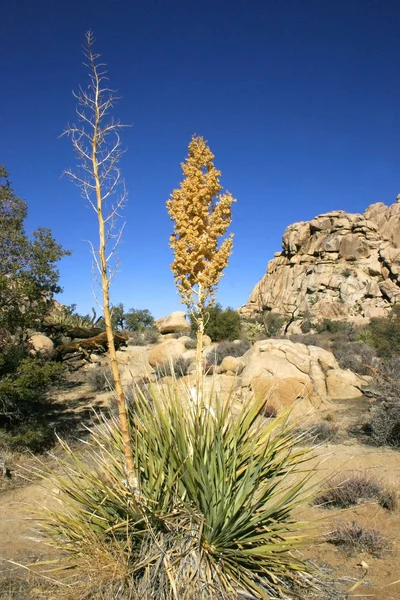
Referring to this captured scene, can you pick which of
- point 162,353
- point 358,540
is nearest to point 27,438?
point 358,540

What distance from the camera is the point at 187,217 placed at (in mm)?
3834

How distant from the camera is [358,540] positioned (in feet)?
13.7

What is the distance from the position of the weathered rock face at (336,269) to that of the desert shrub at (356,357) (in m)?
24.4

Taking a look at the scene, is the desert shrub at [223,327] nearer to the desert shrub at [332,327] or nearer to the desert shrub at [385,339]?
the desert shrub at [385,339]

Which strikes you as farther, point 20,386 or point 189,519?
point 20,386

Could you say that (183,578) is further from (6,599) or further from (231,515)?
(6,599)

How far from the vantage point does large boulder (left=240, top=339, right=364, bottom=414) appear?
10742 mm

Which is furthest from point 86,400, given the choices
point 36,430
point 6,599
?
point 6,599

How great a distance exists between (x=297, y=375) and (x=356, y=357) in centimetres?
547

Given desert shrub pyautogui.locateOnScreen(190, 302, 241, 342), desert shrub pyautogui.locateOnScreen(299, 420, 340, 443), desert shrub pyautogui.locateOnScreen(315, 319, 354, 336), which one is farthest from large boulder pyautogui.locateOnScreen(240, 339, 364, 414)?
desert shrub pyautogui.locateOnScreen(315, 319, 354, 336)

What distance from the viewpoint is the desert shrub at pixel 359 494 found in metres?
5.19

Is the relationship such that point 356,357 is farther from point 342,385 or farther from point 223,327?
point 223,327

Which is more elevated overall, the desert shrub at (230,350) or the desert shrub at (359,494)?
the desert shrub at (230,350)

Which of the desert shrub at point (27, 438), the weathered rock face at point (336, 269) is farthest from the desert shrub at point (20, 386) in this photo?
the weathered rock face at point (336, 269)
